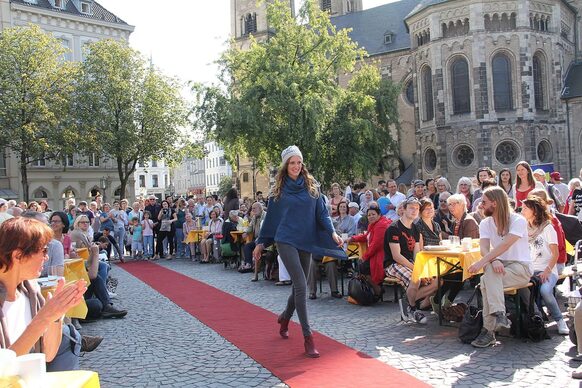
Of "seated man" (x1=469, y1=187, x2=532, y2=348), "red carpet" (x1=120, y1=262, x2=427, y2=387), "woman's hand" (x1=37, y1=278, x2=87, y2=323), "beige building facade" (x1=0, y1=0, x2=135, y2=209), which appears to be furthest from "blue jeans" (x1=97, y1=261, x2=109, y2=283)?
"beige building facade" (x1=0, y1=0, x2=135, y2=209)

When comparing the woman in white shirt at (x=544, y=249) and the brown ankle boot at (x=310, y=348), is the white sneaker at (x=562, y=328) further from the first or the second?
the brown ankle boot at (x=310, y=348)

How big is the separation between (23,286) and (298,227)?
3.39 metres

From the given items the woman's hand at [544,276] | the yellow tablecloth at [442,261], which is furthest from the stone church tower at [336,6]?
the woman's hand at [544,276]

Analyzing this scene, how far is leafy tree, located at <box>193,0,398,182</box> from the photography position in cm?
2634

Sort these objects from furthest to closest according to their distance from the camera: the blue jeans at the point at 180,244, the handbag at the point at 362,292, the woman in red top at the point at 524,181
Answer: the blue jeans at the point at 180,244 < the woman in red top at the point at 524,181 < the handbag at the point at 362,292

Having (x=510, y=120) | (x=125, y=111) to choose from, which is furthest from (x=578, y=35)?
(x=125, y=111)

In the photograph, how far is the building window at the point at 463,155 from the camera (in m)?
34.6

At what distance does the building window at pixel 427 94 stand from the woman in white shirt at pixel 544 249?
30307mm

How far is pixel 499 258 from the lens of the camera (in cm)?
639

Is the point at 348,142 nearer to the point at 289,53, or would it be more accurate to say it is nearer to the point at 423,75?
the point at 289,53

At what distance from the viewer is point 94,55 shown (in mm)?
36719

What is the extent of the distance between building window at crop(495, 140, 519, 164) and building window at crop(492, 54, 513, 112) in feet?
6.77

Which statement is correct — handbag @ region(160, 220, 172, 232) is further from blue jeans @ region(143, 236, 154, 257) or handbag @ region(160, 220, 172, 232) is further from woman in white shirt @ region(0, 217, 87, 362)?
woman in white shirt @ region(0, 217, 87, 362)

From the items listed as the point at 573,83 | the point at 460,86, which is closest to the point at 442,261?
the point at 460,86
